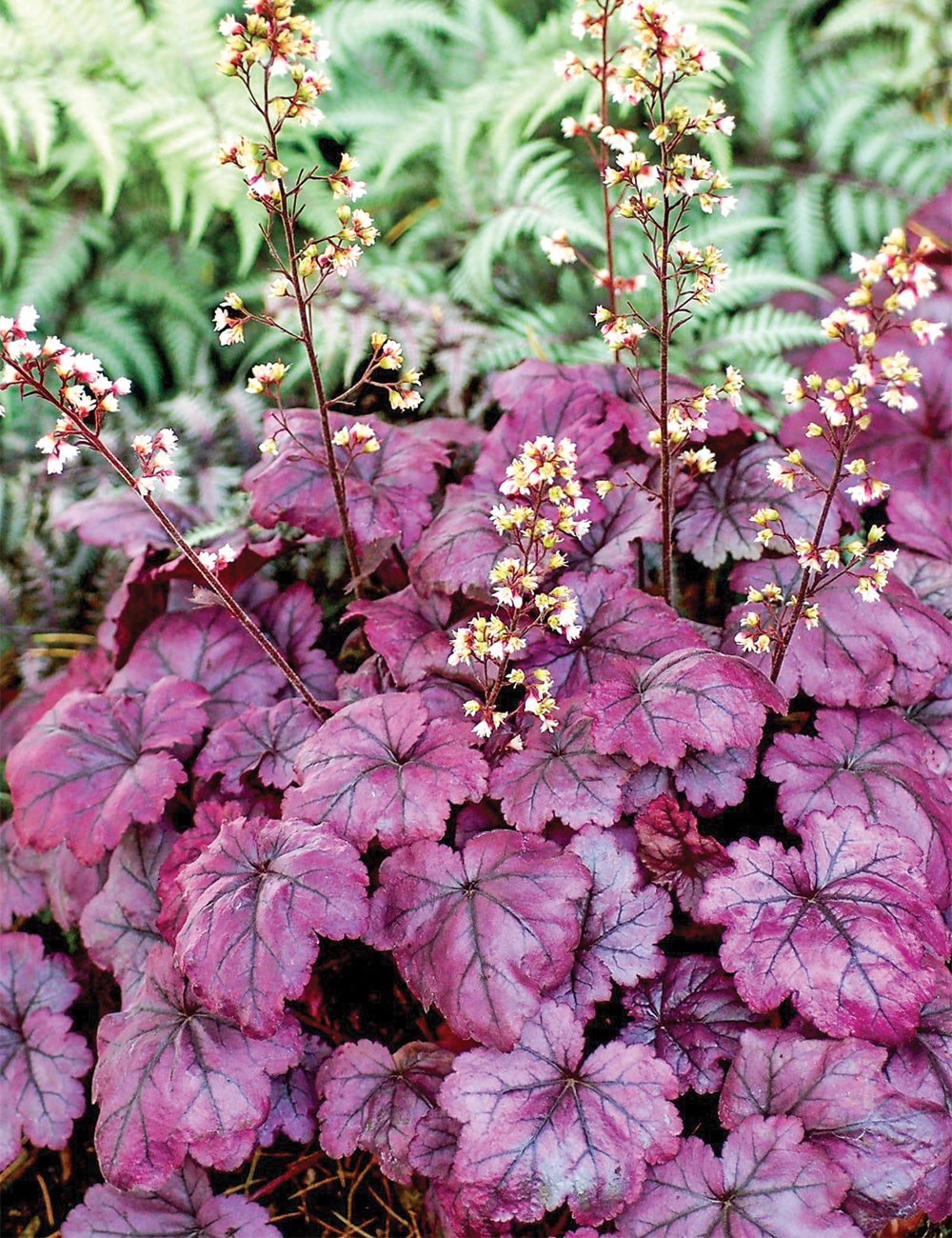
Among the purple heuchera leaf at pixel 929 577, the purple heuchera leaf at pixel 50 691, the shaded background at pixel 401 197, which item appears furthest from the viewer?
the shaded background at pixel 401 197

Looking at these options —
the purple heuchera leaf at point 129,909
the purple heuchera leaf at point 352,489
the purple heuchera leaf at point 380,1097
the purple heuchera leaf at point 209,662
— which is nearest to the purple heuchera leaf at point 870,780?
the purple heuchera leaf at point 380,1097

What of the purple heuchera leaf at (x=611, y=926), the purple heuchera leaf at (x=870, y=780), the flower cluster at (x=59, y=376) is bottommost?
the purple heuchera leaf at (x=611, y=926)

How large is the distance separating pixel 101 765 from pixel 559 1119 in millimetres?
1126

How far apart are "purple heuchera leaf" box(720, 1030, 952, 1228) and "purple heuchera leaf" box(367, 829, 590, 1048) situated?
34 cm

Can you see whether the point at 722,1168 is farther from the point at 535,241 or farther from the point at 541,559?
the point at 535,241

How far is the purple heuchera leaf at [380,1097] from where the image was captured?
1.56 metres

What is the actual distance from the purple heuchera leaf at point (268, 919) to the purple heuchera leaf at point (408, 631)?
40 cm

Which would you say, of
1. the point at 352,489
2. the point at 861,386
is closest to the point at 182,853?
the point at 352,489

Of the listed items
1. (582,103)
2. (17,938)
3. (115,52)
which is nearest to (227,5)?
(115,52)

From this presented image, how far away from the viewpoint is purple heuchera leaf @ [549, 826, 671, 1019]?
1.53 metres

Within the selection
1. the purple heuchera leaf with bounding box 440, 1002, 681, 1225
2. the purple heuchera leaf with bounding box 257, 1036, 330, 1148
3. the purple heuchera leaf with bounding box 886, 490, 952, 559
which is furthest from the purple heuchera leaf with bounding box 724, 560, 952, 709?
the purple heuchera leaf with bounding box 257, 1036, 330, 1148

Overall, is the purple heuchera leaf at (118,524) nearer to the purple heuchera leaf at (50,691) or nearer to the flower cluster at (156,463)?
the purple heuchera leaf at (50,691)

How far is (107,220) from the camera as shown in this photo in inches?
133

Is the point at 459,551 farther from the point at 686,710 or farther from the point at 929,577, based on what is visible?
the point at 929,577
